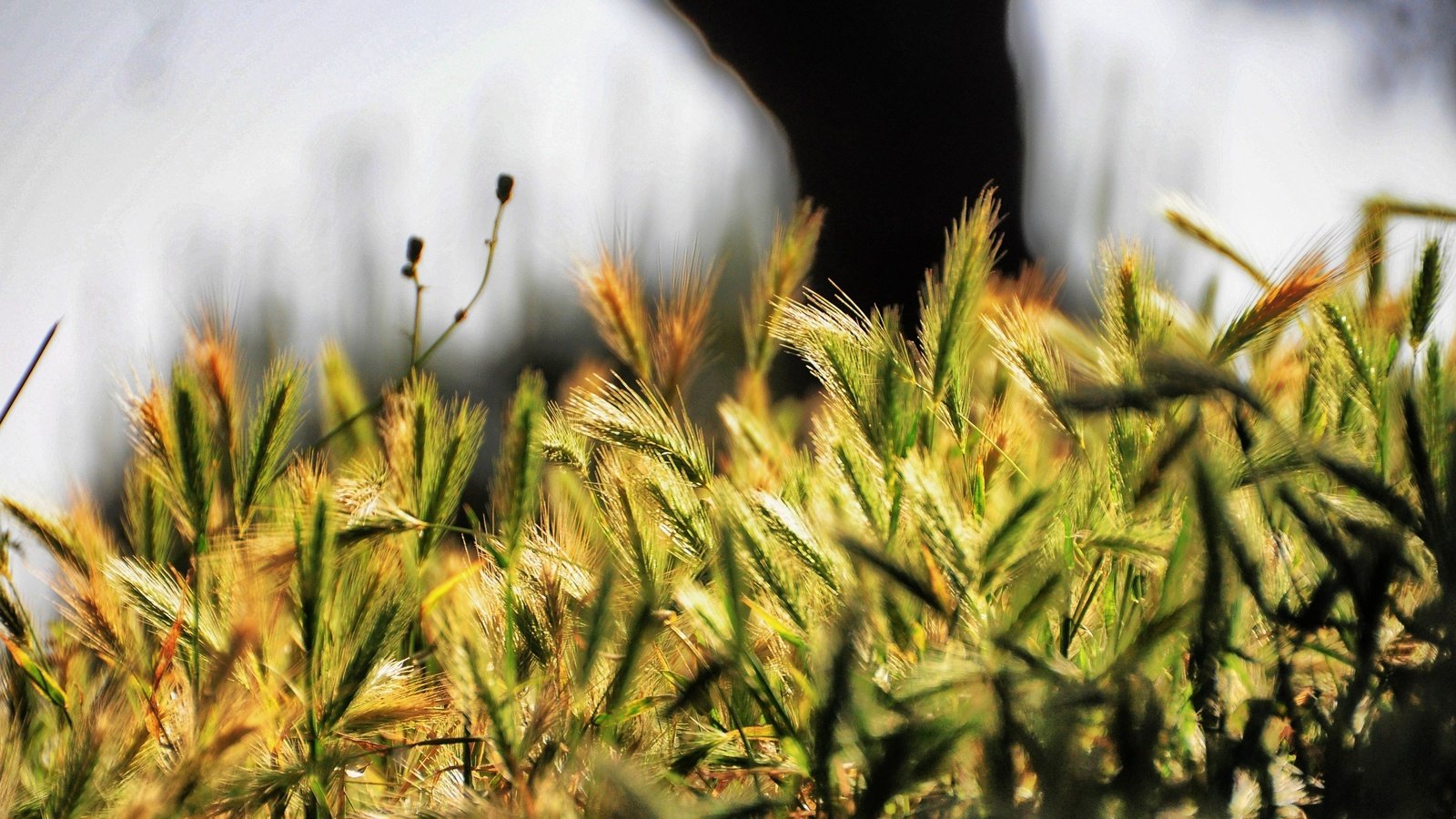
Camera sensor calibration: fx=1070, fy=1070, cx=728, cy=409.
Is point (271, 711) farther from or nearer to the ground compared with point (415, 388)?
nearer to the ground

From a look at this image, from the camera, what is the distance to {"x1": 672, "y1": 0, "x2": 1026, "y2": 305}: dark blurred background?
138 centimetres

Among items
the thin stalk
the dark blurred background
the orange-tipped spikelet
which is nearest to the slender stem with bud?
the thin stalk

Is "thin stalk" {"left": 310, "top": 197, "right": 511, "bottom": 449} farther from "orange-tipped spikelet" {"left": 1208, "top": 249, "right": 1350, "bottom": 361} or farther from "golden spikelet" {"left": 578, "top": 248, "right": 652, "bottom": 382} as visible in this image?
"orange-tipped spikelet" {"left": 1208, "top": 249, "right": 1350, "bottom": 361}

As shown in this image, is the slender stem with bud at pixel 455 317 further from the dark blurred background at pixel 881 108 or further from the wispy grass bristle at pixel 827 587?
the dark blurred background at pixel 881 108

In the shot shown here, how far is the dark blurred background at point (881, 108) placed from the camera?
1375 millimetres

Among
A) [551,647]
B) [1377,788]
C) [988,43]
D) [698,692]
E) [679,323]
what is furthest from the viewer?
[988,43]

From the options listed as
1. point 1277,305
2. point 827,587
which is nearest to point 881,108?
point 1277,305

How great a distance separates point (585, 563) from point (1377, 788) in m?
0.41

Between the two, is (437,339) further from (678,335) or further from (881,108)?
(881,108)

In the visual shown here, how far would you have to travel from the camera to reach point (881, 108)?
1.39m

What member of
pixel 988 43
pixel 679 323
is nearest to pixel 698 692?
pixel 679 323

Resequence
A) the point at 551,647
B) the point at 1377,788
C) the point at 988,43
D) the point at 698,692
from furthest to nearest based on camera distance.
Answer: the point at 988,43 < the point at 551,647 < the point at 698,692 < the point at 1377,788

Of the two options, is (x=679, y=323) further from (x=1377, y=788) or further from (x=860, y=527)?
(x=1377, y=788)

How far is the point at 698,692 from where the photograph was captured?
44 centimetres
